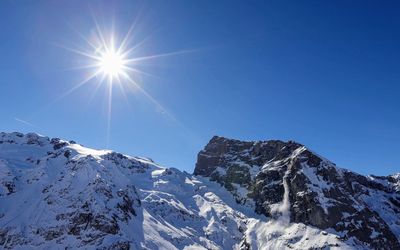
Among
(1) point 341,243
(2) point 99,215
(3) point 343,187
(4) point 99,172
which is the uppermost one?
(4) point 99,172

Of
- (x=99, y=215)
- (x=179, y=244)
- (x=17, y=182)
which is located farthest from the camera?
(x=17, y=182)

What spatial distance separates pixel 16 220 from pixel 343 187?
139 metres

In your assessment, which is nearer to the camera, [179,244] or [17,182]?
[179,244]

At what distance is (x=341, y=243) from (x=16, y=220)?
414 feet

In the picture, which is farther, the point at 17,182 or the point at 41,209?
the point at 17,182

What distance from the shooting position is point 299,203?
189875mm

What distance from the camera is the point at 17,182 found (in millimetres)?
187875

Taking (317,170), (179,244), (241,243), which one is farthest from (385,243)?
(179,244)

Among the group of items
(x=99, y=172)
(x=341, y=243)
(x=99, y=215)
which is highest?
(x=99, y=172)

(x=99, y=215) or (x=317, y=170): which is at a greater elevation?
(x=317, y=170)

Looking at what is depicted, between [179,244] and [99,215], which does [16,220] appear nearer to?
[99,215]

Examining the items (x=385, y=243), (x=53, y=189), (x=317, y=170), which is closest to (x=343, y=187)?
(x=317, y=170)

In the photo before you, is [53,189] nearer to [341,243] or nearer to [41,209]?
[41,209]

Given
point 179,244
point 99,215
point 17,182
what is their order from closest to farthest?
point 99,215
point 179,244
point 17,182
